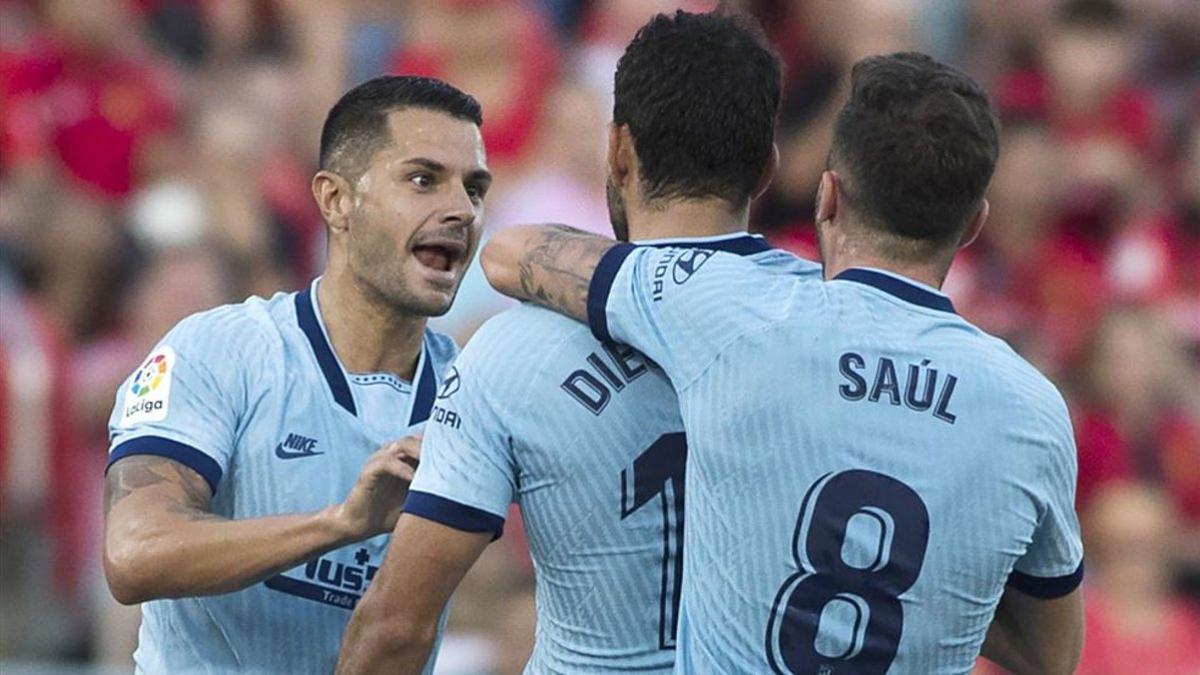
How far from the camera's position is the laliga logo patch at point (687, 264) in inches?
147

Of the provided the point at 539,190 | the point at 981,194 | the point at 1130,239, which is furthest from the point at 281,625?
the point at 1130,239

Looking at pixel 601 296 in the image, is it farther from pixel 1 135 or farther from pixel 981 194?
pixel 1 135

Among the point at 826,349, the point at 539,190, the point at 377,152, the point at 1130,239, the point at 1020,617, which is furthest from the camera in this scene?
the point at 1130,239

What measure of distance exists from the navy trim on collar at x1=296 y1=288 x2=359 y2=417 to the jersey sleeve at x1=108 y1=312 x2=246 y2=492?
221mm

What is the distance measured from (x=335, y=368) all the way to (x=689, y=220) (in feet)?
3.81

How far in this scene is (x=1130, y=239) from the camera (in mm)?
9312

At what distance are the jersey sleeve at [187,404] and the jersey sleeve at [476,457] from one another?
69cm

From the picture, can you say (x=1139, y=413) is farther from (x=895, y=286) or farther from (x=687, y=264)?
(x=687, y=264)

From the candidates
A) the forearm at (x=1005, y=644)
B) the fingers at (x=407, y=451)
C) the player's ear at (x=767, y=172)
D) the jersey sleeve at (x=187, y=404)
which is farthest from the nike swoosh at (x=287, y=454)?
the forearm at (x=1005, y=644)

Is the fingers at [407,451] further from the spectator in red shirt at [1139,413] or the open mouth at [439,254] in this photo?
the spectator in red shirt at [1139,413]

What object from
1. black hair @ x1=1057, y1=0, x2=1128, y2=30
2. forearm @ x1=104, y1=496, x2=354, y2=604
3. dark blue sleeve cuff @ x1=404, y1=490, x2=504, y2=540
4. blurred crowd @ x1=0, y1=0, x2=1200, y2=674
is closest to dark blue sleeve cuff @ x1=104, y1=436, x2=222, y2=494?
forearm @ x1=104, y1=496, x2=354, y2=604

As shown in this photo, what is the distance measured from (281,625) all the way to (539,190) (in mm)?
4390

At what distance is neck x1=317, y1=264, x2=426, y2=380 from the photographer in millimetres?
4762

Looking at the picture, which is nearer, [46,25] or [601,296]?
[601,296]
